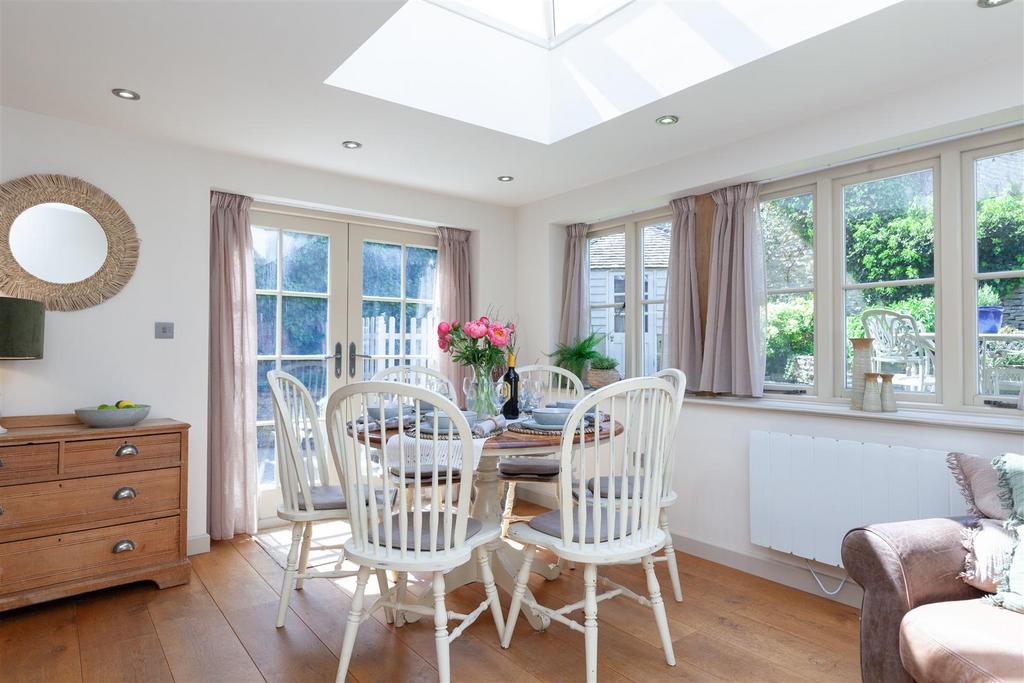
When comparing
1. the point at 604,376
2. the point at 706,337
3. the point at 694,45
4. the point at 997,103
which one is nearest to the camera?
the point at 997,103

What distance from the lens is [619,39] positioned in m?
2.85

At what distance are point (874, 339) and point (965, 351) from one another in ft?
1.20

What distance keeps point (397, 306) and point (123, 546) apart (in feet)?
7.47

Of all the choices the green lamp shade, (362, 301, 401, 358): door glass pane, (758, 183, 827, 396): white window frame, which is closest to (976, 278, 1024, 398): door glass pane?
(758, 183, 827, 396): white window frame

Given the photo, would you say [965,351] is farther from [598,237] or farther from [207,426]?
[207,426]

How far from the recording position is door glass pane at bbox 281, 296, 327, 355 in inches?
154

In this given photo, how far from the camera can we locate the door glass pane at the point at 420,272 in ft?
14.7

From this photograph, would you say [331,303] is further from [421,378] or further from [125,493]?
[125,493]

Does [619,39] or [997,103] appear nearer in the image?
[997,103]

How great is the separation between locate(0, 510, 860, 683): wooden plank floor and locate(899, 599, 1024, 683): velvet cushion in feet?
2.11

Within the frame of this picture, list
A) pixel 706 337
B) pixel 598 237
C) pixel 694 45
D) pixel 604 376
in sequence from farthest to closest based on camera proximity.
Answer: pixel 598 237 < pixel 604 376 < pixel 706 337 < pixel 694 45

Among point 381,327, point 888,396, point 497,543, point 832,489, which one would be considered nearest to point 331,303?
point 381,327

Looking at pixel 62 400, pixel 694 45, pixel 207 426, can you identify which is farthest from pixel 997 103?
pixel 62 400

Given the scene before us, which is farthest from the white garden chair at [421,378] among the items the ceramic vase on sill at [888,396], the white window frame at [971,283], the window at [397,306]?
the white window frame at [971,283]
